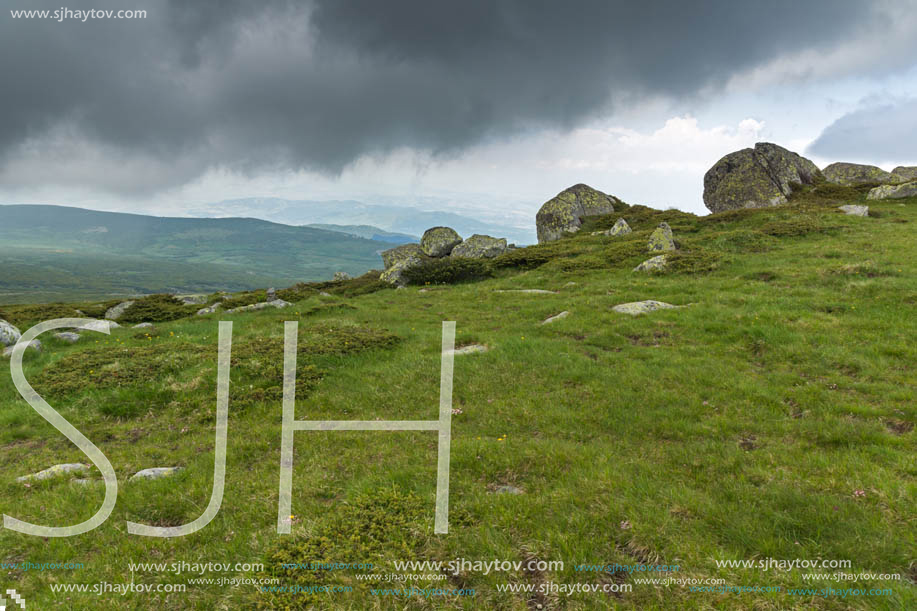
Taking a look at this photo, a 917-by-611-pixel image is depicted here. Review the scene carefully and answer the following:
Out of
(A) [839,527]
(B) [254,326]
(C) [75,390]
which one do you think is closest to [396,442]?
(A) [839,527]

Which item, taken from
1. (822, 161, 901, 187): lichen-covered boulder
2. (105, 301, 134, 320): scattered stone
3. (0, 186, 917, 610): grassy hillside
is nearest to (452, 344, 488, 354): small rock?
(0, 186, 917, 610): grassy hillside

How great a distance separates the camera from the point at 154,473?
845cm

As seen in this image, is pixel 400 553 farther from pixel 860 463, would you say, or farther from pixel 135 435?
pixel 135 435

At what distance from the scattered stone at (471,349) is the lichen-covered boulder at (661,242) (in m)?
21.9

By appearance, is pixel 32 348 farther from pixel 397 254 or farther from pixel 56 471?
pixel 397 254

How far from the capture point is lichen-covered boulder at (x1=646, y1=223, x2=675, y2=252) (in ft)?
103

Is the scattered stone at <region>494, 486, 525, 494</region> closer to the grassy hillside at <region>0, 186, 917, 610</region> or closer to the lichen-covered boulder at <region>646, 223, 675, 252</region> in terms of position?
the grassy hillside at <region>0, 186, 917, 610</region>

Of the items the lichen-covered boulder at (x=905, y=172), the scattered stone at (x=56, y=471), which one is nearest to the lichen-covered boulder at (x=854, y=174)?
the lichen-covered boulder at (x=905, y=172)

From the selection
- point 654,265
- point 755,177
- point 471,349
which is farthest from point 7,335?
point 755,177

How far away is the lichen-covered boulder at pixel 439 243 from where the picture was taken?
51.7m

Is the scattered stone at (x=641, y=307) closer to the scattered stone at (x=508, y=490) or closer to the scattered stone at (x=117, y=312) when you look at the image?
→ the scattered stone at (x=508, y=490)

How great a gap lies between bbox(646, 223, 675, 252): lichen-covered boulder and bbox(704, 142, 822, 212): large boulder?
26.9 meters

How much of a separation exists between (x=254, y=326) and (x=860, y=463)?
23.5 m

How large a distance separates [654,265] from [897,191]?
3759 centimetres
